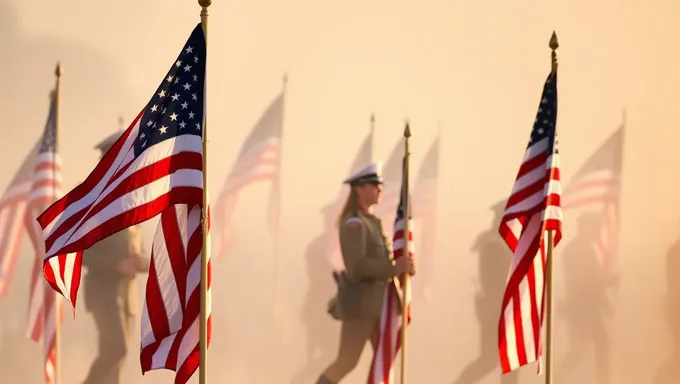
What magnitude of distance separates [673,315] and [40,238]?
13.5 feet

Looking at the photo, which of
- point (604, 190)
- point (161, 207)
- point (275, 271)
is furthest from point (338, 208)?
point (161, 207)

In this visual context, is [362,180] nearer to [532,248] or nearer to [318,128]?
[318,128]

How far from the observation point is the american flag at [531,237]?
224 inches

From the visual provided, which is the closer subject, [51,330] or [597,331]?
[51,330]

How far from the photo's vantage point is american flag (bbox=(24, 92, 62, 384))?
6.96m

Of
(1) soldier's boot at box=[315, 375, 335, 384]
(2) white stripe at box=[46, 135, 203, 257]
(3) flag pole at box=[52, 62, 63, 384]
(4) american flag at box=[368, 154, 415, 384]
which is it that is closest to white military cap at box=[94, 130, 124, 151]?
(3) flag pole at box=[52, 62, 63, 384]

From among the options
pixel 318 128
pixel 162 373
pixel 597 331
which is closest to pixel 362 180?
pixel 318 128

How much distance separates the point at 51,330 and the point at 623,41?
4056 millimetres

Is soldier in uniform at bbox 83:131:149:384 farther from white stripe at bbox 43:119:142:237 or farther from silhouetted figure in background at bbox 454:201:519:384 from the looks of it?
white stripe at bbox 43:119:142:237

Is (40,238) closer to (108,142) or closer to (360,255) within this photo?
(108,142)

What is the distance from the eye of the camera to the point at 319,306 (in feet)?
25.3

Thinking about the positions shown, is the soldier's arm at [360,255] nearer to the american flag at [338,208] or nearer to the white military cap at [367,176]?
the white military cap at [367,176]

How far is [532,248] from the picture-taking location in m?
5.69

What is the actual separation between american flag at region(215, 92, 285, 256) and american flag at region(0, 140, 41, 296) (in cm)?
107
